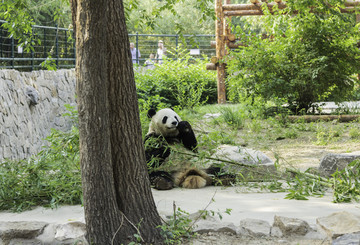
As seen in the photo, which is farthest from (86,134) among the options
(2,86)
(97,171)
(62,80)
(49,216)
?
(62,80)

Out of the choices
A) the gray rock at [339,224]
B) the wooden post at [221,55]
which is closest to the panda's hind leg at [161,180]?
the gray rock at [339,224]

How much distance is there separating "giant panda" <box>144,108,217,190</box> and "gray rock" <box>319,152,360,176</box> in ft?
4.09

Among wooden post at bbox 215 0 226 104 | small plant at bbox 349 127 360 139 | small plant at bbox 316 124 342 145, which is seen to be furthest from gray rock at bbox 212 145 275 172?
wooden post at bbox 215 0 226 104

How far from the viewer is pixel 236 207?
437 centimetres

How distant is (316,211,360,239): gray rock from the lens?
3.30 meters

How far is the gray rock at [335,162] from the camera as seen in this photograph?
215 inches

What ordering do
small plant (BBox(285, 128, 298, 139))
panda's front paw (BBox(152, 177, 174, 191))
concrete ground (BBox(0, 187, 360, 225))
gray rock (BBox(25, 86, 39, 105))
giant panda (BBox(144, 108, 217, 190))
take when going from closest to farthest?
1. concrete ground (BBox(0, 187, 360, 225))
2. panda's front paw (BBox(152, 177, 174, 191))
3. giant panda (BBox(144, 108, 217, 190))
4. small plant (BBox(285, 128, 298, 139))
5. gray rock (BBox(25, 86, 39, 105))

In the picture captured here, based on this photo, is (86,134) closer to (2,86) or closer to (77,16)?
(77,16)

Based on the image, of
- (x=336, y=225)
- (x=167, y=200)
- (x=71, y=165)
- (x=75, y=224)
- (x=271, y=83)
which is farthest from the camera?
(x=271, y=83)

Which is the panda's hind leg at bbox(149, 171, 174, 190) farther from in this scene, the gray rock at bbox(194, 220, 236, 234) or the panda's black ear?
the gray rock at bbox(194, 220, 236, 234)

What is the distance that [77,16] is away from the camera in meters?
3.28

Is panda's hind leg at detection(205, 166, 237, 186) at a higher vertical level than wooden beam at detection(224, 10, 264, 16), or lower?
lower

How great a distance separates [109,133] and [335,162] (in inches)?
121

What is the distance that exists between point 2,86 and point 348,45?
6.65 meters
